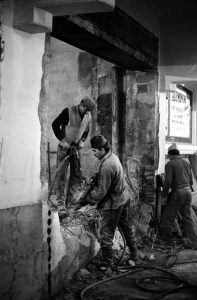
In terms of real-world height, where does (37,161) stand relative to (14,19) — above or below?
below

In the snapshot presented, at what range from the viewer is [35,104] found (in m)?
3.97

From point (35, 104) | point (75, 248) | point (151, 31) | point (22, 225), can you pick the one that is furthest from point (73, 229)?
point (151, 31)

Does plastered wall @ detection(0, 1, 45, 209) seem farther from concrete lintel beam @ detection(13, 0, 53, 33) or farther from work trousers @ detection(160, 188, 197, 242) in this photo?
work trousers @ detection(160, 188, 197, 242)

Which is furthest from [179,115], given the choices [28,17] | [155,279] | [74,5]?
[28,17]

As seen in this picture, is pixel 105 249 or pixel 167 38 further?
pixel 167 38

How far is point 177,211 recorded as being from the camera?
24.8ft

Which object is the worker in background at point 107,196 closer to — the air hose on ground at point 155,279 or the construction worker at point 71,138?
the air hose on ground at point 155,279

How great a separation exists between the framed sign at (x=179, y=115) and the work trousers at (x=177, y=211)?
2803 millimetres

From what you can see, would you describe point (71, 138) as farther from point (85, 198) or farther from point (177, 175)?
point (177, 175)

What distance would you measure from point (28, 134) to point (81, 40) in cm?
217

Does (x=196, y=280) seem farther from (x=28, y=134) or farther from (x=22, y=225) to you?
(x=28, y=134)

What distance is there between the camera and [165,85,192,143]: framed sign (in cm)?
1018

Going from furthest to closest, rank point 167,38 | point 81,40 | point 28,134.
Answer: point 167,38, point 81,40, point 28,134

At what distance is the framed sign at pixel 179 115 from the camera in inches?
401
